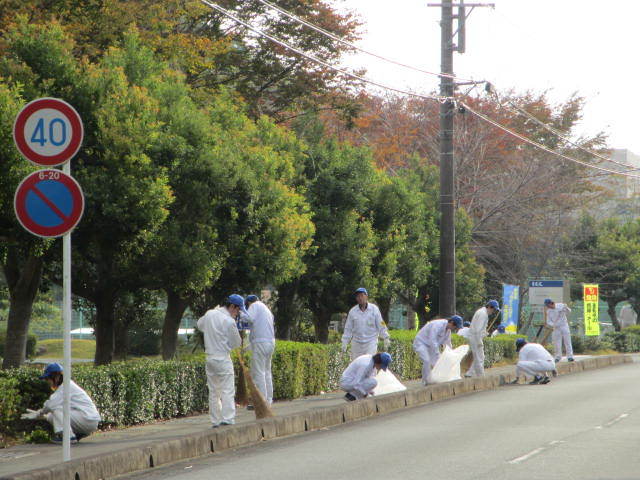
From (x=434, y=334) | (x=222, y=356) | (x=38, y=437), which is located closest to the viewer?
(x=38, y=437)

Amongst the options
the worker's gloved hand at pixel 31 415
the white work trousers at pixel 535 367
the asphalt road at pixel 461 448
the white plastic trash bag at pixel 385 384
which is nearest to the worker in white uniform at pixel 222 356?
the asphalt road at pixel 461 448

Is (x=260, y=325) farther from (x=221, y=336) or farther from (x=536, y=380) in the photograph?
(x=536, y=380)

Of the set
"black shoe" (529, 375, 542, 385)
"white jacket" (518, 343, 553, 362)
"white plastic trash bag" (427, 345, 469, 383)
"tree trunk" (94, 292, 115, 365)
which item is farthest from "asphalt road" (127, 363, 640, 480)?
"tree trunk" (94, 292, 115, 365)

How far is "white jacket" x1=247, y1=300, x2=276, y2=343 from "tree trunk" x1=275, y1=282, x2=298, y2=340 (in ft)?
33.5

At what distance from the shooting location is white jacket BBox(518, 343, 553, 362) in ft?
75.1

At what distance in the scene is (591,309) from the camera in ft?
126

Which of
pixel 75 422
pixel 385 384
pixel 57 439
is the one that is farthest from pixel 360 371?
pixel 75 422

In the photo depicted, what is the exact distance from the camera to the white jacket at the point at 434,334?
20.2 metres

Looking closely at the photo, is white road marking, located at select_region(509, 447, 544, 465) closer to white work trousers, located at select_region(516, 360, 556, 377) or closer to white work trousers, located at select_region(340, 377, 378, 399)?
white work trousers, located at select_region(340, 377, 378, 399)

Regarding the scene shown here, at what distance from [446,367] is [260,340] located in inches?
264

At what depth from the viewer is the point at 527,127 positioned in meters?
43.0

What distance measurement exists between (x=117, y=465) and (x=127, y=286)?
966cm

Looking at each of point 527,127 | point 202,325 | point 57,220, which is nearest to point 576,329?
point 527,127

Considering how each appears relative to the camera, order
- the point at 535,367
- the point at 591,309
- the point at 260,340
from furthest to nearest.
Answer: the point at 591,309
the point at 535,367
the point at 260,340
